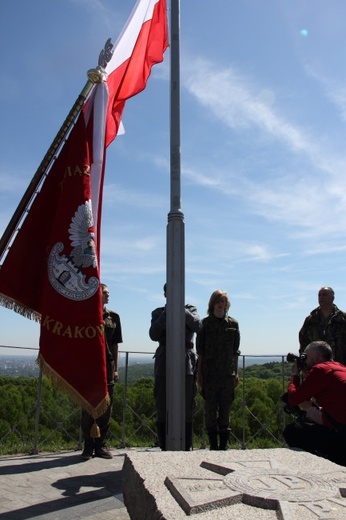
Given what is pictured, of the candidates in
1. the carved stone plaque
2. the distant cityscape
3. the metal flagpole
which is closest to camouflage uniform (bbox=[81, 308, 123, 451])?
the distant cityscape

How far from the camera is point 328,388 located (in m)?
3.27

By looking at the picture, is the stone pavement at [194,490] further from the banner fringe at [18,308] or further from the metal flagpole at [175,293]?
the banner fringe at [18,308]

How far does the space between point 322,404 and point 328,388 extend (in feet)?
0.56

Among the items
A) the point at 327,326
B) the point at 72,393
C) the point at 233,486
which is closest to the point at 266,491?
the point at 233,486

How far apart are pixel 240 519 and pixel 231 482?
390 millimetres

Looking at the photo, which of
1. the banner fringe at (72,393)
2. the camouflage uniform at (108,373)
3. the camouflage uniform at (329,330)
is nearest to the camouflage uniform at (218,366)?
the camouflage uniform at (329,330)

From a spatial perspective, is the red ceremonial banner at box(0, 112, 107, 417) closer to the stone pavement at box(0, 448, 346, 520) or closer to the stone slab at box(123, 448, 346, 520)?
the stone pavement at box(0, 448, 346, 520)

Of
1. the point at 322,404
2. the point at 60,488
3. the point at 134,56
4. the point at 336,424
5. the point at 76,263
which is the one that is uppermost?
the point at 134,56

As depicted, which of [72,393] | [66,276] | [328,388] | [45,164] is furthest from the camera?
[45,164]

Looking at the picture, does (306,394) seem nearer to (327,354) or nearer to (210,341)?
(327,354)

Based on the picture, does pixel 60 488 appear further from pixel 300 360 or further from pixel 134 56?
pixel 134 56

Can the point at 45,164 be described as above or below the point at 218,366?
above

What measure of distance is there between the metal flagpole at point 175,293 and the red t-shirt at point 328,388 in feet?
2.83

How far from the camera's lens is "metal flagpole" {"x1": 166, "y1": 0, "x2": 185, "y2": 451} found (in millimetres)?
3422
